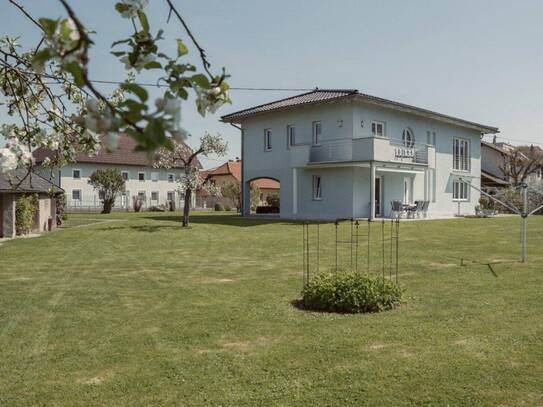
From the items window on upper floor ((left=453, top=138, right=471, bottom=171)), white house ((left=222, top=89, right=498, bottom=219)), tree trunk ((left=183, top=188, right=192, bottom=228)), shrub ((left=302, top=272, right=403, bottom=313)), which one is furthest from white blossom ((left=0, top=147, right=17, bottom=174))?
window on upper floor ((left=453, top=138, right=471, bottom=171))

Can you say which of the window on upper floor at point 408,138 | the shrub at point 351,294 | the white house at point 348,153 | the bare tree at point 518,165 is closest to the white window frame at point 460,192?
the white house at point 348,153

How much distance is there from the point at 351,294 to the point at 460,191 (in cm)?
2918

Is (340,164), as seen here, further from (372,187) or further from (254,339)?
(254,339)

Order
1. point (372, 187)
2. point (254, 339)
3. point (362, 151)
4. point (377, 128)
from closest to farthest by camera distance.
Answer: point (254, 339)
point (372, 187)
point (362, 151)
point (377, 128)

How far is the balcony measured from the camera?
80.9ft

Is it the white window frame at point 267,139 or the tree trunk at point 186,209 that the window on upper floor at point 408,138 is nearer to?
the white window frame at point 267,139

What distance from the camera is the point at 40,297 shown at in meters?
8.28

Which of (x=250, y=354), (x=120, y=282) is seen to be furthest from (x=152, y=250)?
(x=250, y=354)

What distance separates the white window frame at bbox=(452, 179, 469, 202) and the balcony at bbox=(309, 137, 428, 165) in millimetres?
6641

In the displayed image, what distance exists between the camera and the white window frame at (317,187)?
1093 inches

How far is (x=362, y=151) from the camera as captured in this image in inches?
980

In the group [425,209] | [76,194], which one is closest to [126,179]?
[76,194]

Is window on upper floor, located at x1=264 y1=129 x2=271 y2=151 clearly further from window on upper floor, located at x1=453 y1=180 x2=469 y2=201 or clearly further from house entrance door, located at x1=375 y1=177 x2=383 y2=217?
window on upper floor, located at x1=453 y1=180 x2=469 y2=201

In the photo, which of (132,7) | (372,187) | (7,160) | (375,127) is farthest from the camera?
(375,127)
